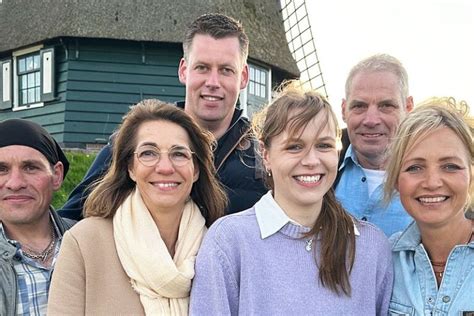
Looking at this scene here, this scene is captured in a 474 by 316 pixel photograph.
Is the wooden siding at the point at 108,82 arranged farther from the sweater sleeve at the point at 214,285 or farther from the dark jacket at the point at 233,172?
→ the sweater sleeve at the point at 214,285

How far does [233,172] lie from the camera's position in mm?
3480

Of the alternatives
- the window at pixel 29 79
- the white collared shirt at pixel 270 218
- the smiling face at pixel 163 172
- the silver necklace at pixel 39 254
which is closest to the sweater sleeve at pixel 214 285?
the white collared shirt at pixel 270 218

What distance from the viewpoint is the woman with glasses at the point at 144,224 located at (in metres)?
2.59

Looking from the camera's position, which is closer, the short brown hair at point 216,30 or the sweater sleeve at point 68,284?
the sweater sleeve at point 68,284

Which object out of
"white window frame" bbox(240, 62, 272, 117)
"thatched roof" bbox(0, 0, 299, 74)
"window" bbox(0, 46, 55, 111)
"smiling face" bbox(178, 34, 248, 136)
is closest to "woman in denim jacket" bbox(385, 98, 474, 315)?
"smiling face" bbox(178, 34, 248, 136)

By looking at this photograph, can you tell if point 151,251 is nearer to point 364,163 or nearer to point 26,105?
point 364,163

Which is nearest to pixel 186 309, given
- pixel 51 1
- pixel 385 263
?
pixel 385 263

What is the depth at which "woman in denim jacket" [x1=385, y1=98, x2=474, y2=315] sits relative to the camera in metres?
2.56

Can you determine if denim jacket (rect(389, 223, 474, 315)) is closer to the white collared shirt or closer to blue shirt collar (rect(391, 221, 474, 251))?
blue shirt collar (rect(391, 221, 474, 251))

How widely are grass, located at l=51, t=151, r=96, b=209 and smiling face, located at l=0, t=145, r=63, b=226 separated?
503 cm

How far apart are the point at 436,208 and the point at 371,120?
1.03m

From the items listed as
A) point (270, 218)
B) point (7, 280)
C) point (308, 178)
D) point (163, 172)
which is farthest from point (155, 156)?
point (7, 280)

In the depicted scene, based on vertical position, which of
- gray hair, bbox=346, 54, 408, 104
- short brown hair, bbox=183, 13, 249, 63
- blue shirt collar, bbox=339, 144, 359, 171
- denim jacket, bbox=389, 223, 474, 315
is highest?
short brown hair, bbox=183, 13, 249, 63

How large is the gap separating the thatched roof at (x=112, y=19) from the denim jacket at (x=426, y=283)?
435 inches
